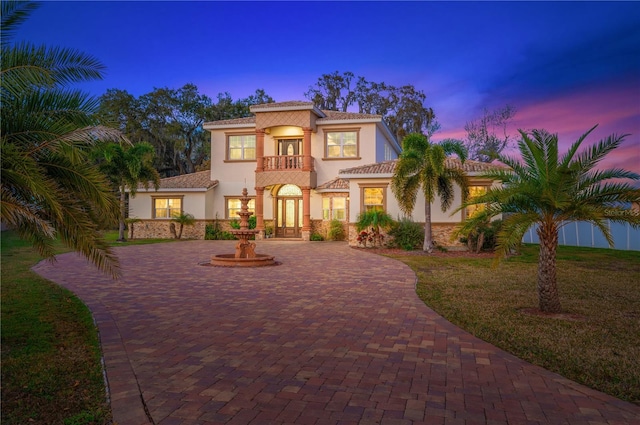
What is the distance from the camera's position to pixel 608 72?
1520cm

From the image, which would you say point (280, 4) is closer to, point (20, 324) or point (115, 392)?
point (20, 324)

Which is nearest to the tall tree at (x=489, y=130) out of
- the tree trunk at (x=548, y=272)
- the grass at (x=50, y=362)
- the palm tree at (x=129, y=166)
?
the palm tree at (x=129, y=166)

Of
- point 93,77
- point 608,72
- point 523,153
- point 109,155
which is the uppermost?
point 608,72

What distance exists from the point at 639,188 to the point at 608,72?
10.7 meters

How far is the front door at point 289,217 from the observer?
90.7ft

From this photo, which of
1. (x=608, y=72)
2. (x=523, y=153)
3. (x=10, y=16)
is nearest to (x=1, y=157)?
(x=10, y=16)

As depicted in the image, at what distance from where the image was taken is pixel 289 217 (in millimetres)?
27984

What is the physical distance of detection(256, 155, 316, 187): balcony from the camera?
26000mm

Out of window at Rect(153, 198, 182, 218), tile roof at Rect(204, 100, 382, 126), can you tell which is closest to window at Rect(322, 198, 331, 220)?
tile roof at Rect(204, 100, 382, 126)

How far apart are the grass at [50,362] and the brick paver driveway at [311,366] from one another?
0.21 metres

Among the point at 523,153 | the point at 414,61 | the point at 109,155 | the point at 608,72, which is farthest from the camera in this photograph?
the point at 109,155

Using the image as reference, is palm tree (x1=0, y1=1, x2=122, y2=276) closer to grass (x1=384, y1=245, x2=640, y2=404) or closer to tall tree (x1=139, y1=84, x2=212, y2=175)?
grass (x1=384, y1=245, x2=640, y2=404)

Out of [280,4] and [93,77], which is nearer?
[93,77]

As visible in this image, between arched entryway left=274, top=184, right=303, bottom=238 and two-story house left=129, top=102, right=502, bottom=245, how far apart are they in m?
0.07
